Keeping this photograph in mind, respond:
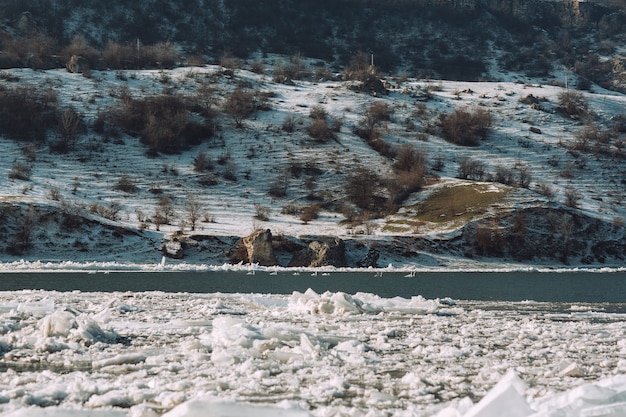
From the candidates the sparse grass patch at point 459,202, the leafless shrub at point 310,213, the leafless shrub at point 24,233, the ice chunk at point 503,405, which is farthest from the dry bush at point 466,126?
the ice chunk at point 503,405

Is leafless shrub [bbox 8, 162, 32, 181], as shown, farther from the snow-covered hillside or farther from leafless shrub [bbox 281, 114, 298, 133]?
leafless shrub [bbox 281, 114, 298, 133]

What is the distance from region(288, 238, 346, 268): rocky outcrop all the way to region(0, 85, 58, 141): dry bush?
160 feet

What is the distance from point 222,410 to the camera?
1071 cm

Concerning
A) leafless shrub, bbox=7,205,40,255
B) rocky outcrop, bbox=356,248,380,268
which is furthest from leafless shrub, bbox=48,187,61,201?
rocky outcrop, bbox=356,248,380,268

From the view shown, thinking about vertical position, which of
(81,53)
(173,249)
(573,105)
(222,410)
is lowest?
(173,249)

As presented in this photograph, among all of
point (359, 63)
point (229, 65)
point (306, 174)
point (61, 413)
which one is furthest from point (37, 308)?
point (359, 63)

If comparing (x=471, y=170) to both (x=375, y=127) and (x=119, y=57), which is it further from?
(x=119, y=57)

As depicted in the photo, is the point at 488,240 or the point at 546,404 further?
the point at 488,240

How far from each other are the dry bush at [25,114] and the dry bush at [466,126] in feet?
186

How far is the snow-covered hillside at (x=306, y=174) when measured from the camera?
7138 cm

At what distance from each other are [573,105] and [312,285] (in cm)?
9155

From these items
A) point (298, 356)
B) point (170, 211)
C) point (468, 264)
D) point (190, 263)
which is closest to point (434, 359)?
point (298, 356)

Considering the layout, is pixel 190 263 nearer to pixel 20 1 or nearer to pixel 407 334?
pixel 407 334

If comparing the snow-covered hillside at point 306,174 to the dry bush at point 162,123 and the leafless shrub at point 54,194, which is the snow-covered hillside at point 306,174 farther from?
the dry bush at point 162,123
